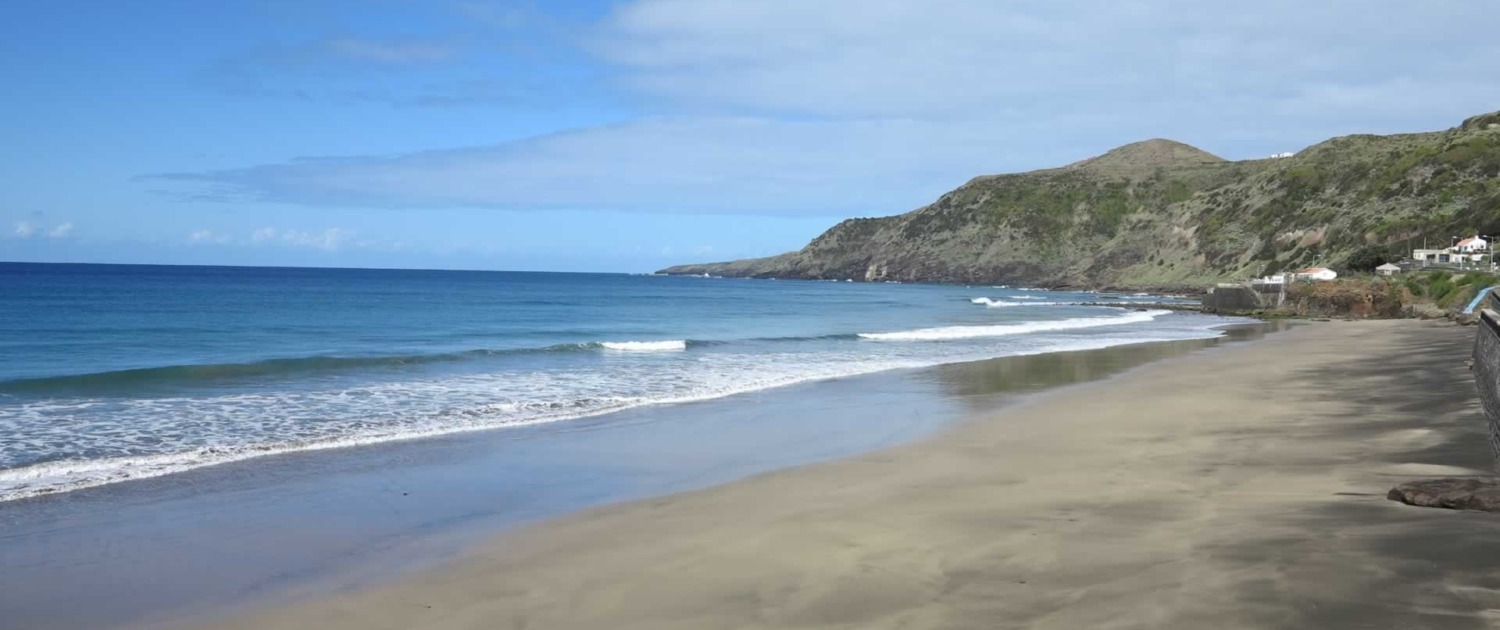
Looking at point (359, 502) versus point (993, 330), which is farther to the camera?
point (993, 330)

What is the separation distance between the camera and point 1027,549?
7027 mm

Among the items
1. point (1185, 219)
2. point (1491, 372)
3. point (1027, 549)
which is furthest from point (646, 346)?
point (1185, 219)

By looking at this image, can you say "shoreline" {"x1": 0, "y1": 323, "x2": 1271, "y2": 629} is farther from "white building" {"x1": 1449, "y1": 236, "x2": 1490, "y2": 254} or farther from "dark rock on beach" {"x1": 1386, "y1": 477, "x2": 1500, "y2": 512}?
"white building" {"x1": 1449, "y1": 236, "x2": 1490, "y2": 254}

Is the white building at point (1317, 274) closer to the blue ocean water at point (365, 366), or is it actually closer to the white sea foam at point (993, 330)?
the blue ocean water at point (365, 366)

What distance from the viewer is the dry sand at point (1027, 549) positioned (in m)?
5.57

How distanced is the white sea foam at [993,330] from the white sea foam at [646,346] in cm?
790

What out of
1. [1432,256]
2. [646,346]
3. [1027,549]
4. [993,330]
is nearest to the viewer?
[1027,549]

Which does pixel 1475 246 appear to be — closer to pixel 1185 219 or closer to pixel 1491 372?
pixel 1185 219

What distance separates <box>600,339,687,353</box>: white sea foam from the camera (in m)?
31.2

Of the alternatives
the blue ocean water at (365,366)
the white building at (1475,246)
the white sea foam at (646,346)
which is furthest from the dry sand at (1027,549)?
the white building at (1475,246)

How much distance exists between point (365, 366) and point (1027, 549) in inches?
821

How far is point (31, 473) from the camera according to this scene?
10.9m

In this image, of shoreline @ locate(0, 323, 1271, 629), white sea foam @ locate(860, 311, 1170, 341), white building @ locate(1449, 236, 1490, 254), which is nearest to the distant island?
white building @ locate(1449, 236, 1490, 254)

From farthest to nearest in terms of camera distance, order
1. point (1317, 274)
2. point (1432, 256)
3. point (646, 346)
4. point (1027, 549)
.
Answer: point (1432, 256)
point (1317, 274)
point (646, 346)
point (1027, 549)
